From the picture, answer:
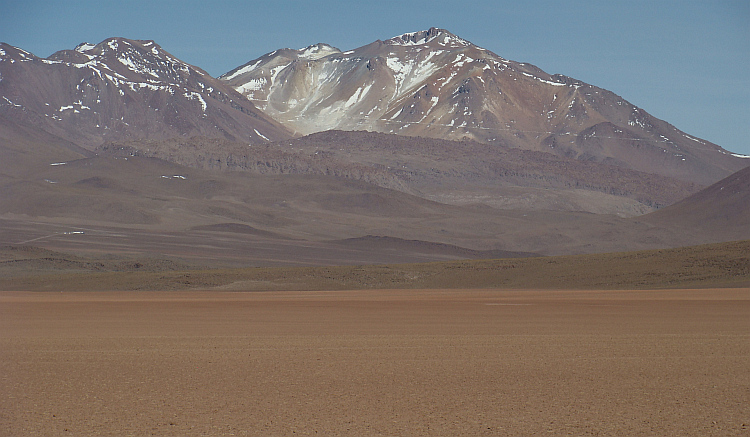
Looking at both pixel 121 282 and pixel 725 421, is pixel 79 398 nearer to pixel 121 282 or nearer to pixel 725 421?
pixel 725 421

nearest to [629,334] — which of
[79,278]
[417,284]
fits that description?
[417,284]

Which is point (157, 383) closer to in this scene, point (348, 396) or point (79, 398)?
point (79, 398)

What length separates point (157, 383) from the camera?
15641 mm

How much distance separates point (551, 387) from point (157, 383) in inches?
262

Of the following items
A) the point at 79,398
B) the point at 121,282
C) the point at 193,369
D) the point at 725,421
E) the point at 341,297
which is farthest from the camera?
the point at 121,282

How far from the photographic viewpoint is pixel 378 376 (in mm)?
16391

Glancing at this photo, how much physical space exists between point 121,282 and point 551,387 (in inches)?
1882

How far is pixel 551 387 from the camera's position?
15203mm

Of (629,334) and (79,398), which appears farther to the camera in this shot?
(629,334)

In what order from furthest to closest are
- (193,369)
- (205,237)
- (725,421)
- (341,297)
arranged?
(205,237) → (341,297) → (193,369) → (725,421)

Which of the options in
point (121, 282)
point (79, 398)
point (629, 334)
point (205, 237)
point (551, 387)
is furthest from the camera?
point (205, 237)

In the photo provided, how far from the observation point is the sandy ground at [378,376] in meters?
12.6

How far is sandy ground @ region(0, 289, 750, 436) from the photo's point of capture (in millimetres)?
12648

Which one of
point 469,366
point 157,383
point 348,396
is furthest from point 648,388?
point 157,383
